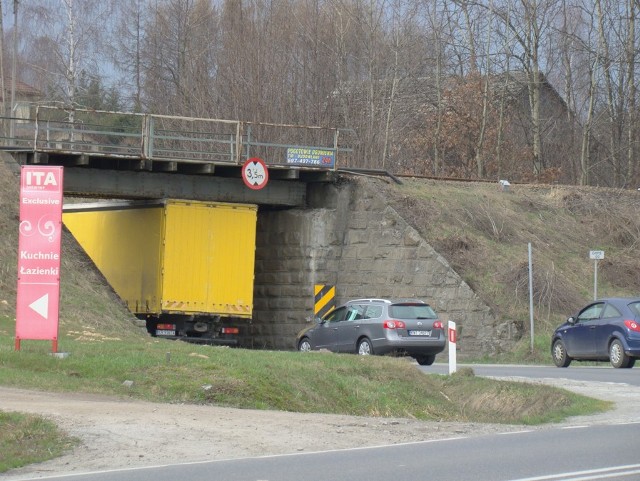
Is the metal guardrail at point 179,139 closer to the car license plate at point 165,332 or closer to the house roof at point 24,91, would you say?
the car license plate at point 165,332

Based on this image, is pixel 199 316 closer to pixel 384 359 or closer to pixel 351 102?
pixel 384 359

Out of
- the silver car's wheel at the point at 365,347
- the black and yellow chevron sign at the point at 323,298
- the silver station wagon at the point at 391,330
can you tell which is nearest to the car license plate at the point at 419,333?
the silver station wagon at the point at 391,330

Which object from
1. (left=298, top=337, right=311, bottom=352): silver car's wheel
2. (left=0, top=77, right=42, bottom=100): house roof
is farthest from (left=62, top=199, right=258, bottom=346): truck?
(left=0, top=77, right=42, bottom=100): house roof

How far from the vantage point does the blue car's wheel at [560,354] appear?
2687 centimetres

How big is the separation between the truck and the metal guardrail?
159cm

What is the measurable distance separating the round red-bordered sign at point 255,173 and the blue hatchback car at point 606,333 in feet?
35.3

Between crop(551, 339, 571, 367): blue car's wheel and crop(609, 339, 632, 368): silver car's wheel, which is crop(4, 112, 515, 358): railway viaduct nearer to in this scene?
crop(551, 339, 571, 367): blue car's wheel

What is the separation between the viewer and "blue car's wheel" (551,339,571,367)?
26872mm

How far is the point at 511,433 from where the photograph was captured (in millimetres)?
13781

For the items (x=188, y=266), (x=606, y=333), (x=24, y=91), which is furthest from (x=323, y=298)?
(x=24, y=91)

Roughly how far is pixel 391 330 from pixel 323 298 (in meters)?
9.29

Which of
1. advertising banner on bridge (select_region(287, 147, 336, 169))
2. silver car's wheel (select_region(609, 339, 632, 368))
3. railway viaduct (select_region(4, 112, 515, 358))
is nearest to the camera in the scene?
silver car's wheel (select_region(609, 339, 632, 368))

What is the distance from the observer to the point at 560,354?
2706cm

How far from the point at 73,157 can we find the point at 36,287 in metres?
13.6
